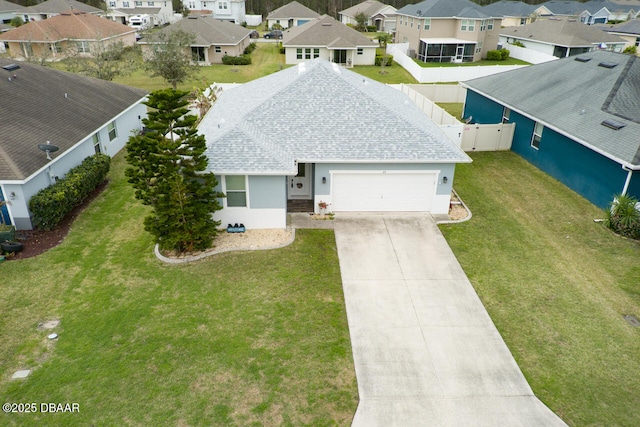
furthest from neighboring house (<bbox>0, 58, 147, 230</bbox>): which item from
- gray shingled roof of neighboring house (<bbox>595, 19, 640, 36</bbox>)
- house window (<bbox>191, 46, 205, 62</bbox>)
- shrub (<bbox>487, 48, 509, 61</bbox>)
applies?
gray shingled roof of neighboring house (<bbox>595, 19, 640, 36</bbox>)

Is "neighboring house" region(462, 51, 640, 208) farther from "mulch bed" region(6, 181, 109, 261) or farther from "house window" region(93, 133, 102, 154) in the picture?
"house window" region(93, 133, 102, 154)

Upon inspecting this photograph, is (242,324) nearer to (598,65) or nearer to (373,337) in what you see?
(373,337)

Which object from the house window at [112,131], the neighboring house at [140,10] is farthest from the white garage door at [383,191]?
the neighboring house at [140,10]

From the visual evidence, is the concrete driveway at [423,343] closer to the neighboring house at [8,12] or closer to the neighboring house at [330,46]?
the neighboring house at [330,46]

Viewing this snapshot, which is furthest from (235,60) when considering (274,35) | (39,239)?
(39,239)

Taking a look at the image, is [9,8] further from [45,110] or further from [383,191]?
[383,191]

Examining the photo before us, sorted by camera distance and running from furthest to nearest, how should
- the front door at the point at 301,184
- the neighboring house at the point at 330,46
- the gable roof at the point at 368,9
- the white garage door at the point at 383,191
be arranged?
the gable roof at the point at 368,9 < the neighboring house at the point at 330,46 < the front door at the point at 301,184 < the white garage door at the point at 383,191

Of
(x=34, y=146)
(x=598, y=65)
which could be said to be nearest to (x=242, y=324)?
(x=34, y=146)
